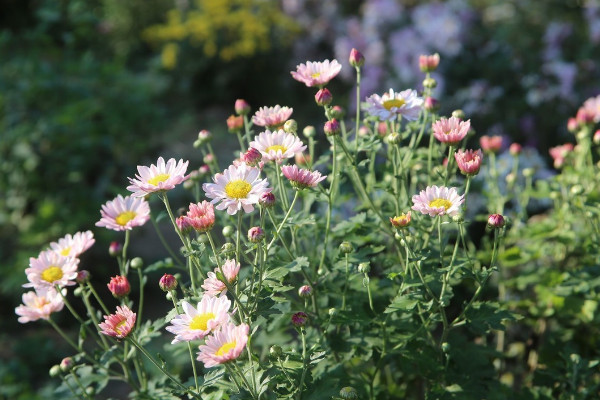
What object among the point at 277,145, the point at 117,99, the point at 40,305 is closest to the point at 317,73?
the point at 277,145

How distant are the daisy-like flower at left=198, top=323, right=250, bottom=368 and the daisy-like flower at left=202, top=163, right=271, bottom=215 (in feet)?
0.75

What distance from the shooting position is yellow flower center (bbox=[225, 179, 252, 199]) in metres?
1.23

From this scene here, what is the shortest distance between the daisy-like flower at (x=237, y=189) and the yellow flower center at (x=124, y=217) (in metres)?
0.26

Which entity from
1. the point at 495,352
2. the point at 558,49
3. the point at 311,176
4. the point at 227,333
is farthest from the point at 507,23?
the point at 227,333

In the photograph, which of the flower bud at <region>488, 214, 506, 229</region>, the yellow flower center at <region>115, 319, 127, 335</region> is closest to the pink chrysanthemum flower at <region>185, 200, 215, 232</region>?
the yellow flower center at <region>115, 319, 127, 335</region>

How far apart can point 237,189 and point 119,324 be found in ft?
1.08

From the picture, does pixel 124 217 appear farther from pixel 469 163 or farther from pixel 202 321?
pixel 469 163

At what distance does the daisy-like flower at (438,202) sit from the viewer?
1.26m

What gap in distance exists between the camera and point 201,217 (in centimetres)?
121

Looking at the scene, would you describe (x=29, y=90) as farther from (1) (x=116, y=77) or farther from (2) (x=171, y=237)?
(2) (x=171, y=237)

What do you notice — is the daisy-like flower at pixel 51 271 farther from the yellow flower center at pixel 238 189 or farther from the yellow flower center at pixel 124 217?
the yellow flower center at pixel 238 189

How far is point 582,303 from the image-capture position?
1874mm

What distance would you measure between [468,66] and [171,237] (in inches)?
82.3

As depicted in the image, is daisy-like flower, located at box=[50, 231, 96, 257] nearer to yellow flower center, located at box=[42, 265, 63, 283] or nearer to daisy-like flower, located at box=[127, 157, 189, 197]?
yellow flower center, located at box=[42, 265, 63, 283]
